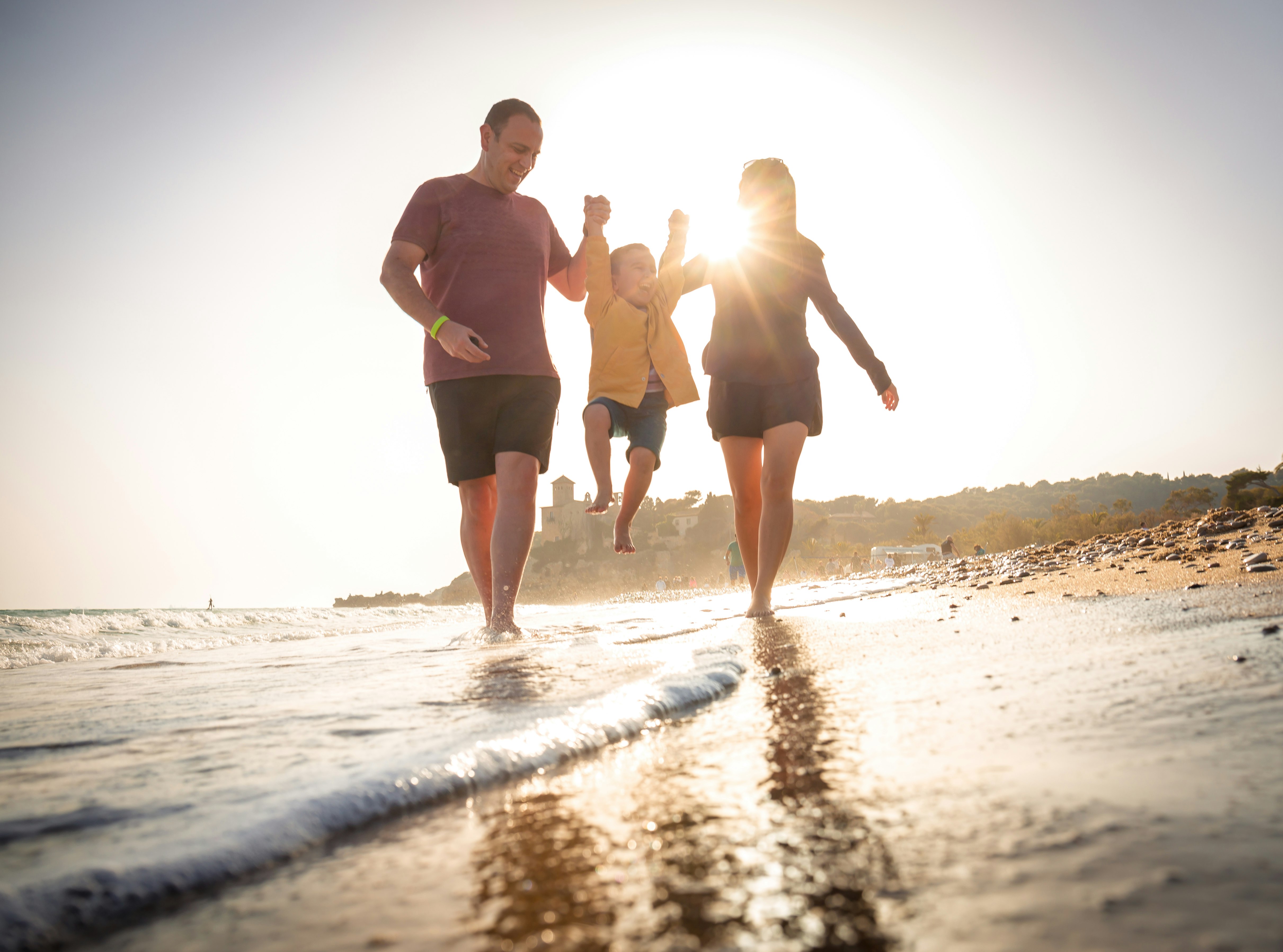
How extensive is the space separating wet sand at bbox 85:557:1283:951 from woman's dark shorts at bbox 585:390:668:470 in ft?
11.5

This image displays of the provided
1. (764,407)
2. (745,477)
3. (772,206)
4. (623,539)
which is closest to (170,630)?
(623,539)

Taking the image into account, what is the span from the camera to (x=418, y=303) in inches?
139

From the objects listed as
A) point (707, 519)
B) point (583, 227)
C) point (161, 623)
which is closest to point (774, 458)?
point (583, 227)

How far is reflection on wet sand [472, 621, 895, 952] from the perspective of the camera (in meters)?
0.52

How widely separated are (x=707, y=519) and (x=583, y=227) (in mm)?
74227

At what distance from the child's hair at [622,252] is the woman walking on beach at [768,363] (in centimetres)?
65

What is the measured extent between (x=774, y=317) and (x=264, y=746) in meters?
3.55

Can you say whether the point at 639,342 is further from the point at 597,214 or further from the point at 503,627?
the point at 503,627

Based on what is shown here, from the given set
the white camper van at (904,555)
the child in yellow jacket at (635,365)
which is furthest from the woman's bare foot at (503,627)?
the white camper van at (904,555)

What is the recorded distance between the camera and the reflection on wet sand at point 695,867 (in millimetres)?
516

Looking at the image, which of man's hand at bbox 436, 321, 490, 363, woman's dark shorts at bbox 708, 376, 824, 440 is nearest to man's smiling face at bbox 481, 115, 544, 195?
man's hand at bbox 436, 321, 490, 363

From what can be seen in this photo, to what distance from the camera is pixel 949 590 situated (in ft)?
16.4

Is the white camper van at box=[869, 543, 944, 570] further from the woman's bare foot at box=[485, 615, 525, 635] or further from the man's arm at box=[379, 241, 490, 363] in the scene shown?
the man's arm at box=[379, 241, 490, 363]

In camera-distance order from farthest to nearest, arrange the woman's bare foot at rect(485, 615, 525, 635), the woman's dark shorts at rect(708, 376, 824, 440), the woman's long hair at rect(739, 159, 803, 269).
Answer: the woman's long hair at rect(739, 159, 803, 269)
the woman's dark shorts at rect(708, 376, 824, 440)
the woman's bare foot at rect(485, 615, 525, 635)
